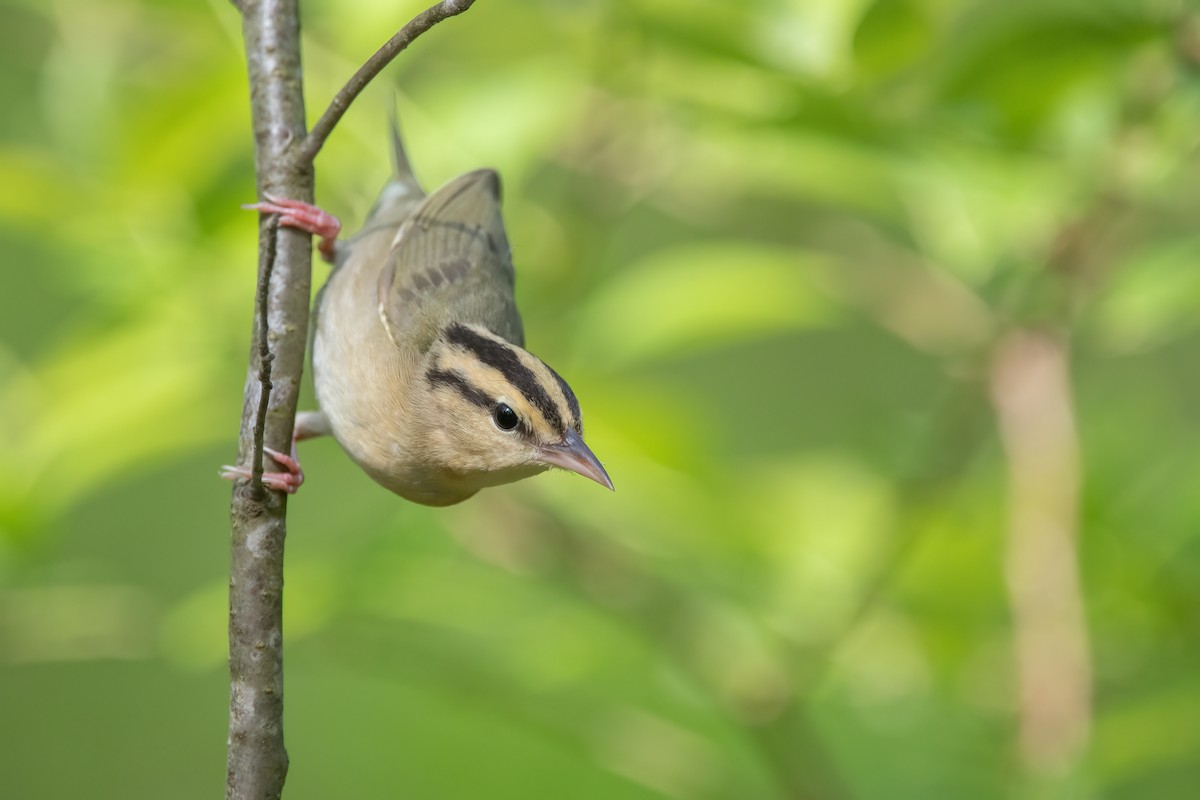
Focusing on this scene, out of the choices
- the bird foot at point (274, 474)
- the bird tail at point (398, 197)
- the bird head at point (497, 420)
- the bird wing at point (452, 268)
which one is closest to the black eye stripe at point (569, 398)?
the bird head at point (497, 420)

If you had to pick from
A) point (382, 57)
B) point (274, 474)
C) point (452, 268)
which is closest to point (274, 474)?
point (274, 474)

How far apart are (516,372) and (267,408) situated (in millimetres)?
843

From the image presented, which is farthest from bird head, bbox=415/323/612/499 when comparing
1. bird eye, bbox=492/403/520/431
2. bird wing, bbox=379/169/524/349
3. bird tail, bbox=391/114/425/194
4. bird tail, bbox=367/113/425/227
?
bird tail, bbox=367/113/425/227

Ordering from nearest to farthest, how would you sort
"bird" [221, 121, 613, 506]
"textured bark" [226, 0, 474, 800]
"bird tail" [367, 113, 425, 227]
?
"textured bark" [226, 0, 474, 800]
"bird" [221, 121, 613, 506]
"bird tail" [367, 113, 425, 227]

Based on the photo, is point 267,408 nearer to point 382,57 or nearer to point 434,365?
point 382,57

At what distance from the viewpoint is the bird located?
3.05m

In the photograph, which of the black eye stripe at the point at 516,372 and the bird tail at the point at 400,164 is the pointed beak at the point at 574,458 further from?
Answer: the bird tail at the point at 400,164

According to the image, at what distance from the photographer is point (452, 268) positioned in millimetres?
3609

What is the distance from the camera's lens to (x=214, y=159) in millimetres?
3156

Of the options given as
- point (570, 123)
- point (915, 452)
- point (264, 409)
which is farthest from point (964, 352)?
point (264, 409)

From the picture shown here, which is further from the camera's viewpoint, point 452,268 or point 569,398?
point 452,268

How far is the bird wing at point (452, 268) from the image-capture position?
3.42 m

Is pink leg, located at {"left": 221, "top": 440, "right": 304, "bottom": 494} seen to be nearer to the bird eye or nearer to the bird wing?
the bird eye

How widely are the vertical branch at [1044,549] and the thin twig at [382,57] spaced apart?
6.26 ft
